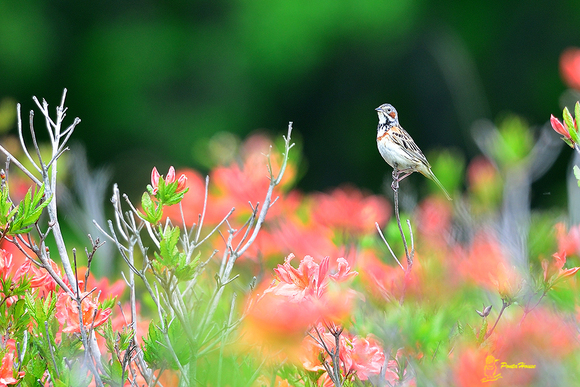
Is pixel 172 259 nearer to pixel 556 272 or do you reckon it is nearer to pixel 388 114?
pixel 556 272

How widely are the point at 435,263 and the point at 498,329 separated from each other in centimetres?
25

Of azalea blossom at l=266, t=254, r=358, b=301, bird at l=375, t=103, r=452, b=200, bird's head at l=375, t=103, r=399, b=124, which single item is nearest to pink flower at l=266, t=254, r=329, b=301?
azalea blossom at l=266, t=254, r=358, b=301

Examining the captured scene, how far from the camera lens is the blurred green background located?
7.51m

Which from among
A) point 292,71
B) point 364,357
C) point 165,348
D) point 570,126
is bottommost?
point 292,71

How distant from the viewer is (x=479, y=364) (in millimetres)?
938

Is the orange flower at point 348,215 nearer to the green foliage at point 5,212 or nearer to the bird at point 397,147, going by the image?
the bird at point 397,147

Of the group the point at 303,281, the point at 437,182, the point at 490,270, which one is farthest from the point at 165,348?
the point at 437,182

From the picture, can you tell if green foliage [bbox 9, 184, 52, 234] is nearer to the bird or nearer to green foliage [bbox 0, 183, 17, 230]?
green foliage [bbox 0, 183, 17, 230]

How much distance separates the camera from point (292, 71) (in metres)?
7.82

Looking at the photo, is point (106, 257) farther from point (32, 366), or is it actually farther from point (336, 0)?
point (336, 0)

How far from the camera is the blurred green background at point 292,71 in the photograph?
7.51 meters

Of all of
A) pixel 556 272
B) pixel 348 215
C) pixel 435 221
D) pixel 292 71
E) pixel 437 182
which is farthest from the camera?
pixel 292 71

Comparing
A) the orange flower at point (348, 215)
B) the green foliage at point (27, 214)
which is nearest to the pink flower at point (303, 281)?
the green foliage at point (27, 214)

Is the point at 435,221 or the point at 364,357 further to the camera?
the point at 435,221
